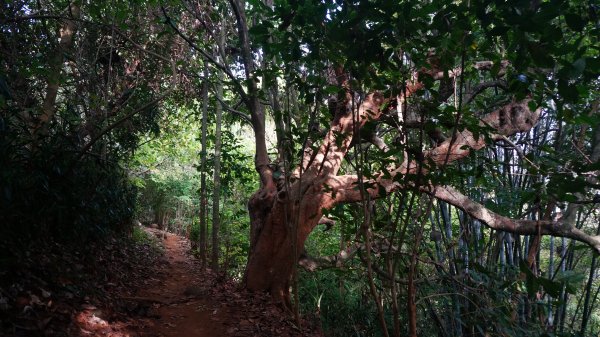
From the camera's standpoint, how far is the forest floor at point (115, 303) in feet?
9.21

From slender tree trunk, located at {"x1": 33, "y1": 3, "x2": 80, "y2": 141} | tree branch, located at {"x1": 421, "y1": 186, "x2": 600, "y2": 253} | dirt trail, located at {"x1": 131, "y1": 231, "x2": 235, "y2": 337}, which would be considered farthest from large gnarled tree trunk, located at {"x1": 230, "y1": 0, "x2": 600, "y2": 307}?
slender tree trunk, located at {"x1": 33, "y1": 3, "x2": 80, "y2": 141}

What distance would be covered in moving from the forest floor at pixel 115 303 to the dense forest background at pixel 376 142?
10.6 inches

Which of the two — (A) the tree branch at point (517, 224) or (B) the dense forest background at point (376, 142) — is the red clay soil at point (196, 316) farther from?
(A) the tree branch at point (517, 224)

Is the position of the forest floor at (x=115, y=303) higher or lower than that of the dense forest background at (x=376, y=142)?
lower

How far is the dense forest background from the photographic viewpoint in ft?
6.41

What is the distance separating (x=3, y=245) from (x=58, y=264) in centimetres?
81

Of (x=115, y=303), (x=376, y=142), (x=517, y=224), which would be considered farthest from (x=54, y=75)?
(x=517, y=224)

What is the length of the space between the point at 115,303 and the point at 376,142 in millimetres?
3422

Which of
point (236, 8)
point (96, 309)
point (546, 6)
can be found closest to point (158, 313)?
point (96, 309)

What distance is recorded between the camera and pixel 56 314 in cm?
294

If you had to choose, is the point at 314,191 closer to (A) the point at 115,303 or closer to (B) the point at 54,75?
(A) the point at 115,303

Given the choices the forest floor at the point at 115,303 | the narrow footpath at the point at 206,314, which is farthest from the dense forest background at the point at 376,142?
the narrow footpath at the point at 206,314

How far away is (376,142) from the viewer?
186 inches

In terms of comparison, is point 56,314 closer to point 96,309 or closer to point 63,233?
point 96,309
